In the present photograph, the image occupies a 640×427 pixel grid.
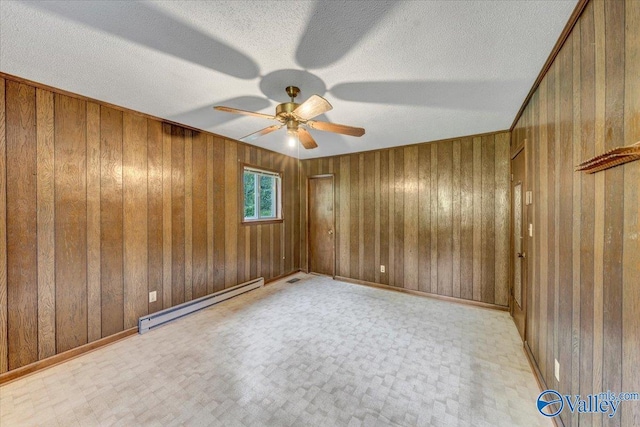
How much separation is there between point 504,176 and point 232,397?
3904 mm

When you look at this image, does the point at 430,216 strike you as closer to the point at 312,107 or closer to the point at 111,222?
the point at 312,107

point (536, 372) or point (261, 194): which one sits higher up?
point (261, 194)

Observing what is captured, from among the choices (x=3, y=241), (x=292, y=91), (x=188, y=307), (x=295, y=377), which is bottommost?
(x=295, y=377)

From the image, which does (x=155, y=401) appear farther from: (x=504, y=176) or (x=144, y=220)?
(x=504, y=176)

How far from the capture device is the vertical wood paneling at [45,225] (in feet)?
6.77

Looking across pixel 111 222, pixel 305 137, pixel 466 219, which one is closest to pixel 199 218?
pixel 111 222

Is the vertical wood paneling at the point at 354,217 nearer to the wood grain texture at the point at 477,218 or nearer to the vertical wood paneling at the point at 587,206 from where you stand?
the wood grain texture at the point at 477,218

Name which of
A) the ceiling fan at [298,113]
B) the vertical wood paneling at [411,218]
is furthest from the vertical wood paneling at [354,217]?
the ceiling fan at [298,113]

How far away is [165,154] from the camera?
2904 millimetres

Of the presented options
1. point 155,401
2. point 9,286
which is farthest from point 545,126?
point 9,286

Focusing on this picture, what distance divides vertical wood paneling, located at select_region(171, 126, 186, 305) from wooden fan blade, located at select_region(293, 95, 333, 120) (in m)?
1.92

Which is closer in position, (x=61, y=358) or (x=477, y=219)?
(x=61, y=358)

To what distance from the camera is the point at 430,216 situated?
3.71m

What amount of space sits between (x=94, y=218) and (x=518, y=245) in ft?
14.9
